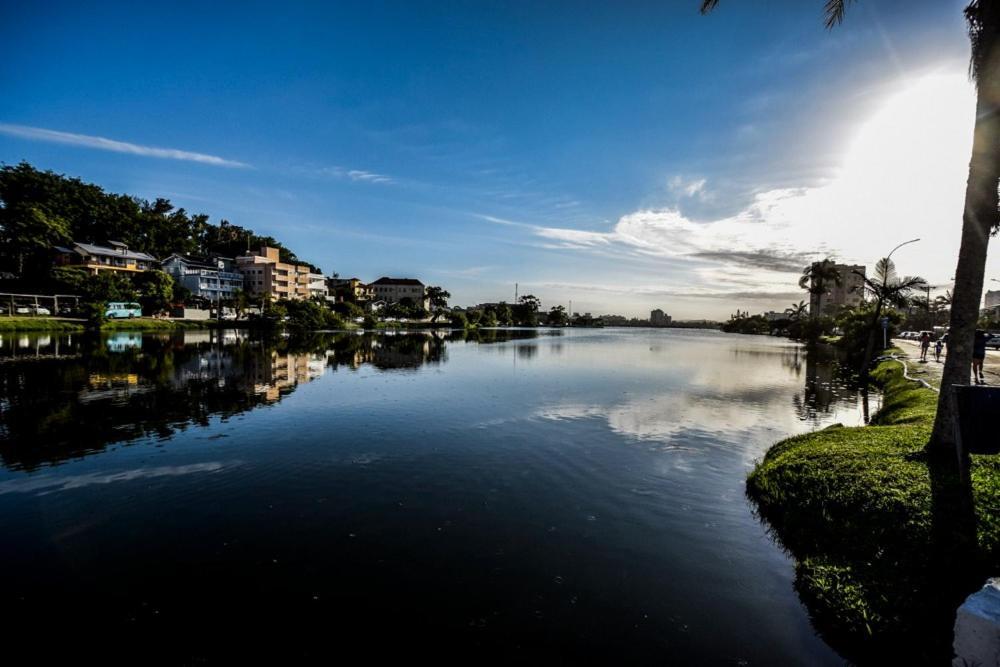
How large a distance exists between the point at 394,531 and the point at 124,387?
85.0 feet

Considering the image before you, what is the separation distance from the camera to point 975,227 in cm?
1024

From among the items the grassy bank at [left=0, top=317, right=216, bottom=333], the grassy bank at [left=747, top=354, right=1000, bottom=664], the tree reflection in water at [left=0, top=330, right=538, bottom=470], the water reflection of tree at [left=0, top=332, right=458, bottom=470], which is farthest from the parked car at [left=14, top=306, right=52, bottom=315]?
the grassy bank at [left=747, top=354, right=1000, bottom=664]

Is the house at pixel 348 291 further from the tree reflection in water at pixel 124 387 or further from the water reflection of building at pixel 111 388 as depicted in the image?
the water reflection of building at pixel 111 388

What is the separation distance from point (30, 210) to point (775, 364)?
13163 centimetres

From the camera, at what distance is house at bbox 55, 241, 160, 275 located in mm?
89062

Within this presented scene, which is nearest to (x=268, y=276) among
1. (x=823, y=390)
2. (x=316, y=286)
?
(x=316, y=286)

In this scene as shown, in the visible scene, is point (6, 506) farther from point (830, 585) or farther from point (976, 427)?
point (976, 427)

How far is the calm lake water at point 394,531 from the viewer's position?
6.78 m

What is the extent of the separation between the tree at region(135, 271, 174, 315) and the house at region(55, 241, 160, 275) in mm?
6962

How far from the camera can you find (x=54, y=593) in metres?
7.51

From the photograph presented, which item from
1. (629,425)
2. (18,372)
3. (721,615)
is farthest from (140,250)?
(721,615)

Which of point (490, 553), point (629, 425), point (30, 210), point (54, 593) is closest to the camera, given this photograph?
point (54, 593)

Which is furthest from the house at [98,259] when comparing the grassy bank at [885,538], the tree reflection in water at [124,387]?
the grassy bank at [885,538]

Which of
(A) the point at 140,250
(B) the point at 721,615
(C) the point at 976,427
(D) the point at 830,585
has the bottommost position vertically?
(B) the point at 721,615
